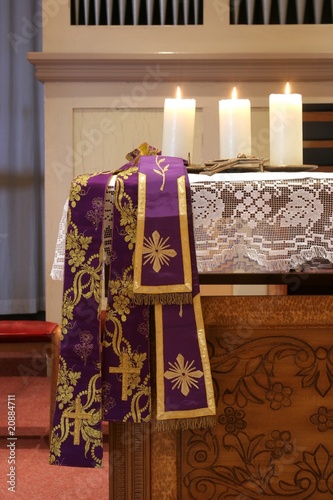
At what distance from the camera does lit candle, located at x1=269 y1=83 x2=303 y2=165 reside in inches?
63.6

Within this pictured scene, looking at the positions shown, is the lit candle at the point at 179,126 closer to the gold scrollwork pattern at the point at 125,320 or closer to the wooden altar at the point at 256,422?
the gold scrollwork pattern at the point at 125,320

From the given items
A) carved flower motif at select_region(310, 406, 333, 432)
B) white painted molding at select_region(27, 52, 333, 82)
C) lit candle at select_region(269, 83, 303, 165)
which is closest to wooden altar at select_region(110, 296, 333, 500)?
carved flower motif at select_region(310, 406, 333, 432)

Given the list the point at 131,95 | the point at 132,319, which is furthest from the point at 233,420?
the point at 131,95

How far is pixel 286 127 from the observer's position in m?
1.61

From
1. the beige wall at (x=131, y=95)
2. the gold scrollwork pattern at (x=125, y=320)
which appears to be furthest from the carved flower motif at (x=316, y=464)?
the beige wall at (x=131, y=95)

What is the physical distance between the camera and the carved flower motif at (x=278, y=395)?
5.24 ft

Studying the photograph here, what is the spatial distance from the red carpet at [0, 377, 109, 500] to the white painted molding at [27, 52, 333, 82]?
56.4 inches

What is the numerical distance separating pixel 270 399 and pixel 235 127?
1.91 ft

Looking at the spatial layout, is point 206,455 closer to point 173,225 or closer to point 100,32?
point 173,225

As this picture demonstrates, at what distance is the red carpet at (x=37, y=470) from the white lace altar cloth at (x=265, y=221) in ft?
3.32

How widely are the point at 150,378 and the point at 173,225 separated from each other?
12.5 inches

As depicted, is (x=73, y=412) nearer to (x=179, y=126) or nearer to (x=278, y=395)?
(x=278, y=395)

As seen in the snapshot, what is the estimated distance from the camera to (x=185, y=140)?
1658 mm

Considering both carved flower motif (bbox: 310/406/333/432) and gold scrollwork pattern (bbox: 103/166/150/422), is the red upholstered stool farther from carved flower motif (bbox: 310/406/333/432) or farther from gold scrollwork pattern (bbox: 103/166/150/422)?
carved flower motif (bbox: 310/406/333/432)
